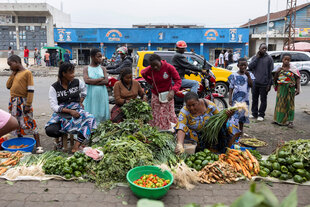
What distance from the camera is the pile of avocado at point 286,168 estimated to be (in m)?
3.33

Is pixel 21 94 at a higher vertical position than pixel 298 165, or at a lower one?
higher

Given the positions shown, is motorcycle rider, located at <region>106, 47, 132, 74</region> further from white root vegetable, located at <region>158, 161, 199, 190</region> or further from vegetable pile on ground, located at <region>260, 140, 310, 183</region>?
vegetable pile on ground, located at <region>260, 140, 310, 183</region>

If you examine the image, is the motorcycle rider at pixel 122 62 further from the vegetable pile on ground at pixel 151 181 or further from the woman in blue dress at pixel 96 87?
the vegetable pile on ground at pixel 151 181

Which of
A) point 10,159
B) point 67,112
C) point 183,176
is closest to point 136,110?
point 67,112

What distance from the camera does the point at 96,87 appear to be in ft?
16.7

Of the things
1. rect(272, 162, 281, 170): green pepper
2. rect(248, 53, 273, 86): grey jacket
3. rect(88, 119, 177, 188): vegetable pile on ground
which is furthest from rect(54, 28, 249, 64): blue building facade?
rect(272, 162, 281, 170): green pepper

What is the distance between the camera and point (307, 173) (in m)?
3.33

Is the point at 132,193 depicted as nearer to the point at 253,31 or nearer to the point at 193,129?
the point at 193,129

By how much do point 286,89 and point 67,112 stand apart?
16.8 feet

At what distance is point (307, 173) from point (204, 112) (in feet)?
5.47

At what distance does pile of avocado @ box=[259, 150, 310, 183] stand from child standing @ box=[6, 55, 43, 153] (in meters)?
3.77

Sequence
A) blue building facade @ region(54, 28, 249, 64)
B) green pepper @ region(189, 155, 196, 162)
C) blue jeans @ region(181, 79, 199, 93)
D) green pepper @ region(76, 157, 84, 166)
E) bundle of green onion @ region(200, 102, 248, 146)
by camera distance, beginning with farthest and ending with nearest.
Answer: blue building facade @ region(54, 28, 249, 64), blue jeans @ region(181, 79, 199, 93), bundle of green onion @ region(200, 102, 248, 146), green pepper @ region(189, 155, 196, 162), green pepper @ region(76, 157, 84, 166)

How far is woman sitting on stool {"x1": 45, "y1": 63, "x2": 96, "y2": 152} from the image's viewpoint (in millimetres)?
4320

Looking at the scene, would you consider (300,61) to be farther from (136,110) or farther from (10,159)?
(10,159)
